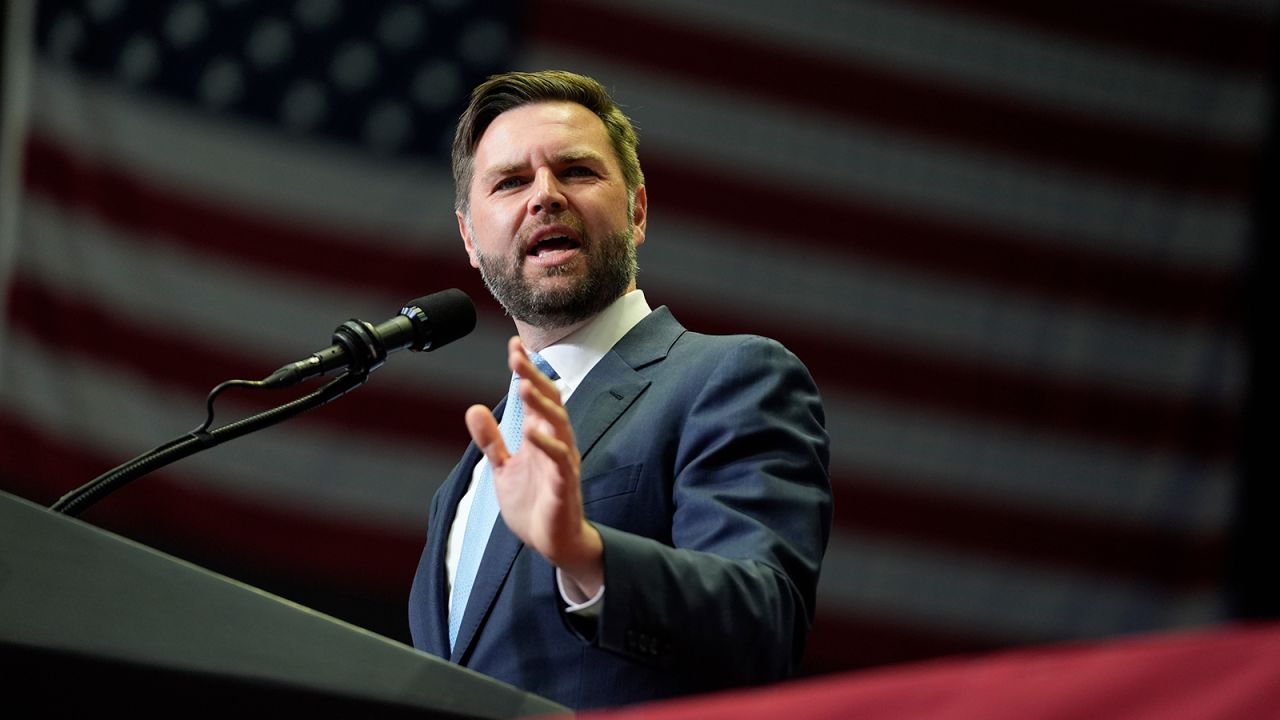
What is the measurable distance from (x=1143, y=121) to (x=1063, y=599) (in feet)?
4.30

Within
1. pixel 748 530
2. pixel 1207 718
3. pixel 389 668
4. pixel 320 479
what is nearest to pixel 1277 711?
pixel 1207 718

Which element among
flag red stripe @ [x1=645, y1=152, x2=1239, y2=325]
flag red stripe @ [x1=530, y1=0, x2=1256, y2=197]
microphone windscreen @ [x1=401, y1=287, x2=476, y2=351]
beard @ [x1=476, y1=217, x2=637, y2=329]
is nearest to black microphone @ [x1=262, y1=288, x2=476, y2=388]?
microphone windscreen @ [x1=401, y1=287, x2=476, y2=351]

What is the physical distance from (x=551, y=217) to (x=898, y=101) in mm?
2197

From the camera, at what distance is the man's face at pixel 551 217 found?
165 cm

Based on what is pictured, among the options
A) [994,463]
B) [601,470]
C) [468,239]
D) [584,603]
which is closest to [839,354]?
[994,463]

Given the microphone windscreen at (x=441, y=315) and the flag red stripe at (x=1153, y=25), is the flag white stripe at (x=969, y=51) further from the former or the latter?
the microphone windscreen at (x=441, y=315)

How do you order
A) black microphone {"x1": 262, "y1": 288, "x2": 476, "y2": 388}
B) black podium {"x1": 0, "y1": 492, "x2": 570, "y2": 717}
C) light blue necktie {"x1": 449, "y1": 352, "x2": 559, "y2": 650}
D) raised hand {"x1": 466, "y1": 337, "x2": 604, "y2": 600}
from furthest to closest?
light blue necktie {"x1": 449, "y1": 352, "x2": 559, "y2": 650}
black microphone {"x1": 262, "y1": 288, "x2": 476, "y2": 388}
raised hand {"x1": 466, "y1": 337, "x2": 604, "y2": 600}
black podium {"x1": 0, "y1": 492, "x2": 570, "y2": 717}

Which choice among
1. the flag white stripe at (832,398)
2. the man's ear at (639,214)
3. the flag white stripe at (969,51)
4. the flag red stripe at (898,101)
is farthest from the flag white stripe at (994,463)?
the man's ear at (639,214)

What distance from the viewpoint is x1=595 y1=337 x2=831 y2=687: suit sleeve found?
1.08 metres

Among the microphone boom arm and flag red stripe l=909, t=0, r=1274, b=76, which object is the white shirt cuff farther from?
flag red stripe l=909, t=0, r=1274, b=76

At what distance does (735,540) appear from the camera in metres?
1.24

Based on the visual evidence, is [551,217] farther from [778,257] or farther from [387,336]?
[778,257]

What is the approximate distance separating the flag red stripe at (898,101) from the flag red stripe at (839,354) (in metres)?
0.60

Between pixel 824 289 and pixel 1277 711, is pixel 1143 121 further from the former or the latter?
pixel 1277 711
